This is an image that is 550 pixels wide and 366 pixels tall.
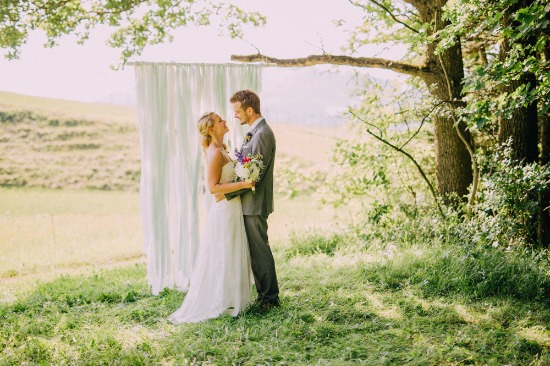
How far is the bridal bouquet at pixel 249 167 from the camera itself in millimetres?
4350

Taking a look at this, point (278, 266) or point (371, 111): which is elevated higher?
point (371, 111)

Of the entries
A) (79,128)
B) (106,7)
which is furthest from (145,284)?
(79,128)

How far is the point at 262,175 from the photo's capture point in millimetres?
4531

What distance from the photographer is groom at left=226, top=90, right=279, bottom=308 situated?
4570mm

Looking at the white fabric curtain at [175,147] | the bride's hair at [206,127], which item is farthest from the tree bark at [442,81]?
the bride's hair at [206,127]

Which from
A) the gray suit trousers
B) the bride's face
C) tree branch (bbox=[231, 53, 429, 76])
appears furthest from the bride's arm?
tree branch (bbox=[231, 53, 429, 76])

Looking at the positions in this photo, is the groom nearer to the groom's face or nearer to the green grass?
the groom's face

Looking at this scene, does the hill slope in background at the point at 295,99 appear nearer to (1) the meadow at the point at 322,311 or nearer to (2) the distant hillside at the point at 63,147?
(2) the distant hillside at the point at 63,147

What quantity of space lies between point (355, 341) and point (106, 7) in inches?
233

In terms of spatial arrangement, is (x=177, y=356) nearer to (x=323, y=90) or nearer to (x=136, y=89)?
(x=136, y=89)

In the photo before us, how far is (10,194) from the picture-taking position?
817 inches

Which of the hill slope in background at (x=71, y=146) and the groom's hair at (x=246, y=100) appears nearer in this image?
the groom's hair at (x=246, y=100)

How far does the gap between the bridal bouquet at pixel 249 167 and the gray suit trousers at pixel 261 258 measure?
0.41 metres

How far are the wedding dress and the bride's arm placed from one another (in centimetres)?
7
